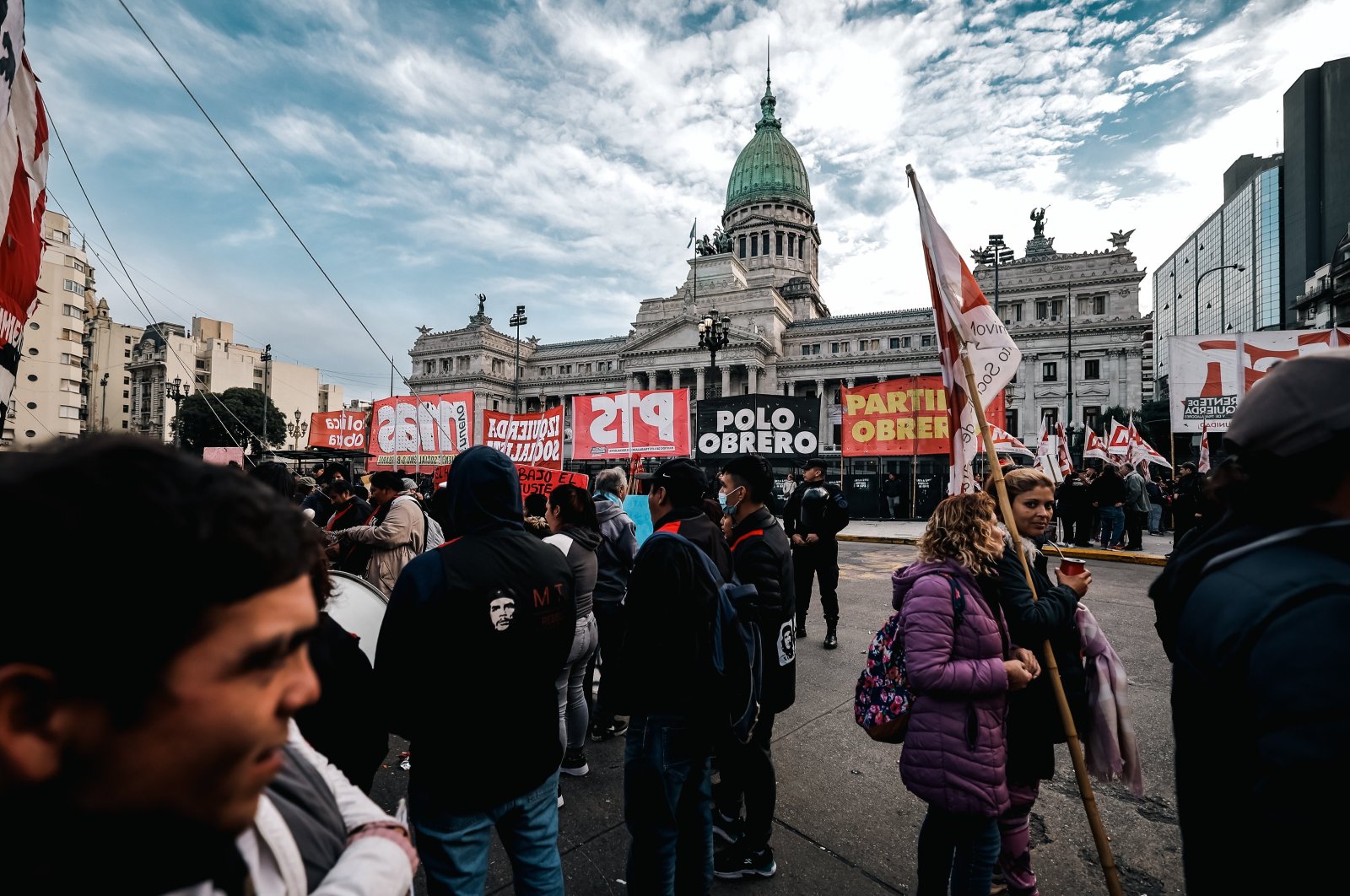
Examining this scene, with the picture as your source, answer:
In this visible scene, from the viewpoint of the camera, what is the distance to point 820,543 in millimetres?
6773

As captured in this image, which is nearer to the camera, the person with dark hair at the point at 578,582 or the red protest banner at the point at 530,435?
the person with dark hair at the point at 578,582

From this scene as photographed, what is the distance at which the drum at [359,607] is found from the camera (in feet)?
8.70

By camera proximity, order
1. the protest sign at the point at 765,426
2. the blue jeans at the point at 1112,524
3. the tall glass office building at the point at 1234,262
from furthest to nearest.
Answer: the tall glass office building at the point at 1234,262 → the protest sign at the point at 765,426 → the blue jeans at the point at 1112,524

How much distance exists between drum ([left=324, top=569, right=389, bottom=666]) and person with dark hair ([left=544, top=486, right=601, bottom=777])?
3.92ft

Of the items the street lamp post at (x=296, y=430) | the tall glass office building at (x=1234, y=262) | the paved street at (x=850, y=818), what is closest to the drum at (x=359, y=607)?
the paved street at (x=850, y=818)

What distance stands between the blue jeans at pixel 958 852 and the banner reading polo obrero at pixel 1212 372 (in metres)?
12.0

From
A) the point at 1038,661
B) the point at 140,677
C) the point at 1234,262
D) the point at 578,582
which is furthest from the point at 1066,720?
the point at 1234,262

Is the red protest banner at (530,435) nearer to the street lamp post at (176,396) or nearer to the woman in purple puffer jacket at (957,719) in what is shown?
the street lamp post at (176,396)

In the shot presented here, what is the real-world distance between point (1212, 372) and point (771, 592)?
41.5 feet

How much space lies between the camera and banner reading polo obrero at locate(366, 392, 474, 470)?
16.5 metres

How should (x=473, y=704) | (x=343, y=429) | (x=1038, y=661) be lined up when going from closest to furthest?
1. (x=473, y=704)
2. (x=1038, y=661)
3. (x=343, y=429)

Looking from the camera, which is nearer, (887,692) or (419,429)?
(887,692)

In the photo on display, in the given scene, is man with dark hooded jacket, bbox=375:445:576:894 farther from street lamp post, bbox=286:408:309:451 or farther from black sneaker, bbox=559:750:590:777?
street lamp post, bbox=286:408:309:451

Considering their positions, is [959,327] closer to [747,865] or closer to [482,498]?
[482,498]
